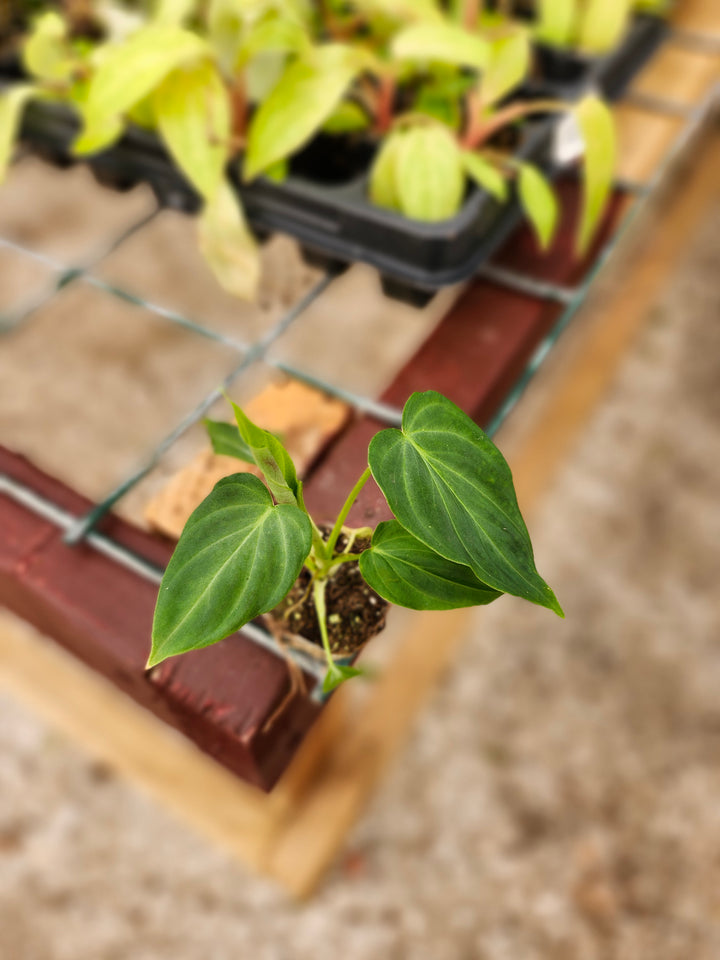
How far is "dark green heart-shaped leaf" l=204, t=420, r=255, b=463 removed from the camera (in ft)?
1.61

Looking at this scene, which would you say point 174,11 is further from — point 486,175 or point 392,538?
point 392,538

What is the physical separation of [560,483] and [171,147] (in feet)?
3.49

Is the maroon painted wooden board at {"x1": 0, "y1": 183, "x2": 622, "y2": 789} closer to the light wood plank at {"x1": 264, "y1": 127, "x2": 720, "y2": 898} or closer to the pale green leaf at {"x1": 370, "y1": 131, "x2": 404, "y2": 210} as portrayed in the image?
the pale green leaf at {"x1": 370, "y1": 131, "x2": 404, "y2": 210}

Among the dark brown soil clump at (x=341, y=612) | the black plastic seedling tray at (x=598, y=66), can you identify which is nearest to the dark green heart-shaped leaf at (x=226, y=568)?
the dark brown soil clump at (x=341, y=612)

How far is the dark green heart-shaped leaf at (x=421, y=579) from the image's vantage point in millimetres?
407

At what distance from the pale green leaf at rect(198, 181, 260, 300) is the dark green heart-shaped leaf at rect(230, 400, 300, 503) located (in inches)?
13.6

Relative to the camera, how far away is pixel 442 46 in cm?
64

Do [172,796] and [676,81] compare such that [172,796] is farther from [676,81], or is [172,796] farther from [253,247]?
[676,81]

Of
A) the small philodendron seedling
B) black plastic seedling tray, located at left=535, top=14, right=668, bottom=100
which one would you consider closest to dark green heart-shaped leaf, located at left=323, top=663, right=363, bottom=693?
the small philodendron seedling

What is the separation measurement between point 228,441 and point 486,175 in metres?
0.35

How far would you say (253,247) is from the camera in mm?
706

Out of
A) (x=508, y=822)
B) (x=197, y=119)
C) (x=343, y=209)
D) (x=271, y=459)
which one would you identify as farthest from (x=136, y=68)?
(x=508, y=822)

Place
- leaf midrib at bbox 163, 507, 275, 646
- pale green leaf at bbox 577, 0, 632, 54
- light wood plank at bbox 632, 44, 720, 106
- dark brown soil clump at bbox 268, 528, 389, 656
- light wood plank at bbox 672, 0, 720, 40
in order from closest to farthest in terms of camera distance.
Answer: leaf midrib at bbox 163, 507, 275, 646 < dark brown soil clump at bbox 268, 528, 389, 656 < pale green leaf at bbox 577, 0, 632, 54 < light wood plank at bbox 632, 44, 720, 106 < light wood plank at bbox 672, 0, 720, 40

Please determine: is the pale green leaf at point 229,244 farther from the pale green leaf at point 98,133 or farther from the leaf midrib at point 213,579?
the leaf midrib at point 213,579
